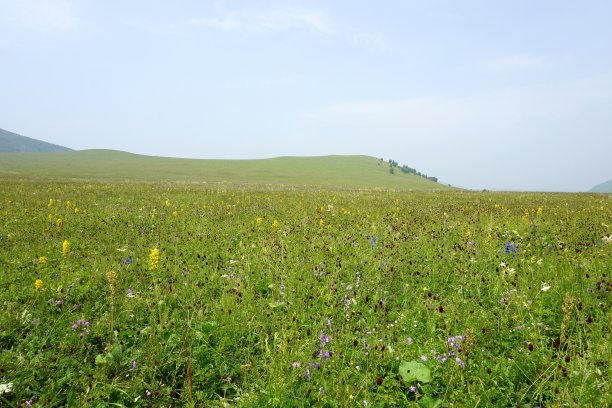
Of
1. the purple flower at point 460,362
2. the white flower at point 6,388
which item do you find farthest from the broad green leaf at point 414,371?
the white flower at point 6,388

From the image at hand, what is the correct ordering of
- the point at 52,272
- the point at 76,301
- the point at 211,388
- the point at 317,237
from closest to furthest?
the point at 211,388 < the point at 76,301 < the point at 52,272 < the point at 317,237

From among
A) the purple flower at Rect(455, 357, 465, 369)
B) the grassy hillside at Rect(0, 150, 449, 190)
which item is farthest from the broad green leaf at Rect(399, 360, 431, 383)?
the grassy hillside at Rect(0, 150, 449, 190)

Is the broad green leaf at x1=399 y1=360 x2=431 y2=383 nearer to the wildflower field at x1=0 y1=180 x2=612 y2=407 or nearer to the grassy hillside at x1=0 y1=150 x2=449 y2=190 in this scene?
the wildflower field at x1=0 y1=180 x2=612 y2=407

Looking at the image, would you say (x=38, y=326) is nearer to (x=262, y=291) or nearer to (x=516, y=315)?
(x=262, y=291)

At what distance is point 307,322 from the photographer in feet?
13.7

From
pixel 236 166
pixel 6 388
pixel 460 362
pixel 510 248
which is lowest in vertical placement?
pixel 6 388

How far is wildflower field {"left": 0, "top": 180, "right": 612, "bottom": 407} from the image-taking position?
2.93m

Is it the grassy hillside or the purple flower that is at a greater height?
the grassy hillside

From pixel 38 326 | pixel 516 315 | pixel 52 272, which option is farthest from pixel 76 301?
pixel 516 315

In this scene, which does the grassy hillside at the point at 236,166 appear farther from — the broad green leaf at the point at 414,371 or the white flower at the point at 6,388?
the white flower at the point at 6,388

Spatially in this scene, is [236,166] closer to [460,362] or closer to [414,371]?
[414,371]

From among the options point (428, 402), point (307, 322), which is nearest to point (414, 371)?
point (428, 402)

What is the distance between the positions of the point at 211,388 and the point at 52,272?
12.5ft

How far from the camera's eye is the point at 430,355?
131 inches
